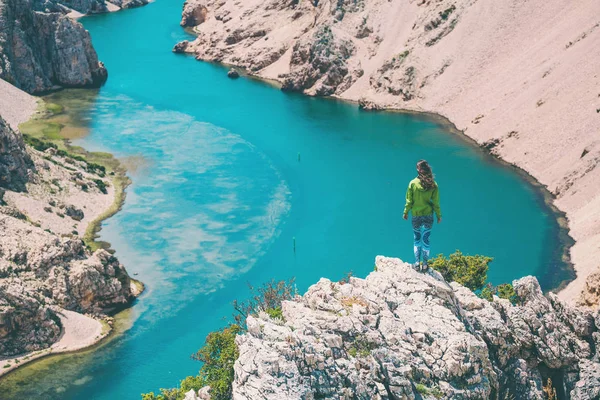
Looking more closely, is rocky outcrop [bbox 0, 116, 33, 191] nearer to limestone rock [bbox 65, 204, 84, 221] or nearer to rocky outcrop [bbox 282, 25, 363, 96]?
limestone rock [bbox 65, 204, 84, 221]

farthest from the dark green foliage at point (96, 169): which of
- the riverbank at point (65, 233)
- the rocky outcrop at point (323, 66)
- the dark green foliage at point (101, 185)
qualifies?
the rocky outcrop at point (323, 66)

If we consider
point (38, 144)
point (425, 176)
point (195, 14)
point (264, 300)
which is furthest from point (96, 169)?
point (195, 14)

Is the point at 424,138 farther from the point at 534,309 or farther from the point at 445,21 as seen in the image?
the point at 534,309

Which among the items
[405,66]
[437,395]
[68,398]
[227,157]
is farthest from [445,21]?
[437,395]

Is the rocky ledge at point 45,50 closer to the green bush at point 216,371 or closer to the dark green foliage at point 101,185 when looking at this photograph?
the dark green foliage at point 101,185

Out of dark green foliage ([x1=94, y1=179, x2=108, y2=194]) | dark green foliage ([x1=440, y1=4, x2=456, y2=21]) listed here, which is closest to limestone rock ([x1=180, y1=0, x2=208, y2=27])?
dark green foliage ([x1=440, y1=4, x2=456, y2=21])

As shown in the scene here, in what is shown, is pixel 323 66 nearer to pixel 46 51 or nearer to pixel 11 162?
pixel 46 51
